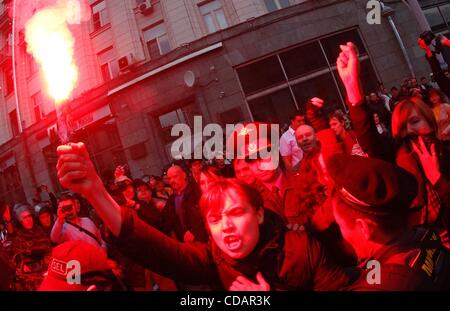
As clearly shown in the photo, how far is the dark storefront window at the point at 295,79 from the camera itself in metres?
7.57

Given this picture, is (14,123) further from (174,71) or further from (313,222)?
(313,222)

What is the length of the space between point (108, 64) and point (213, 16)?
9.87 ft

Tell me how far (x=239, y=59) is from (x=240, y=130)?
16.7 feet

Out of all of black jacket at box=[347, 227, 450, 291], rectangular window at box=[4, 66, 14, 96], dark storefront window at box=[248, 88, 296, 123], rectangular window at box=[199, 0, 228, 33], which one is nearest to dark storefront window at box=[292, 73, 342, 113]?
dark storefront window at box=[248, 88, 296, 123]

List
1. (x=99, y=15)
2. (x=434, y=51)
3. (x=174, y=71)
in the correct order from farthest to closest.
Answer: (x=174, y=71) < (x=99, y=15) < (x=434, y=51)

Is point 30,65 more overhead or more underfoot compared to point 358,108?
more overhead

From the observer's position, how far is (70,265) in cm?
158

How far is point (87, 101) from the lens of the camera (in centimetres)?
476

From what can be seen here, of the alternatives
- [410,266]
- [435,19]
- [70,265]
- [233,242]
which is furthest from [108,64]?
[435,19]

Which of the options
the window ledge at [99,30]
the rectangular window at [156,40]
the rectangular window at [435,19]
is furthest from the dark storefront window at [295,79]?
the rectangular window at [435,19]

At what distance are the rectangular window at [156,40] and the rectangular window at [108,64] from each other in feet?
3.91

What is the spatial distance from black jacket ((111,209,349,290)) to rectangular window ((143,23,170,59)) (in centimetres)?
548

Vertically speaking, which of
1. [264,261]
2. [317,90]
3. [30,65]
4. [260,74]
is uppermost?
[30,65]

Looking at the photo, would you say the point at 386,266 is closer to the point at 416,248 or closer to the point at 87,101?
the point at 416,248
